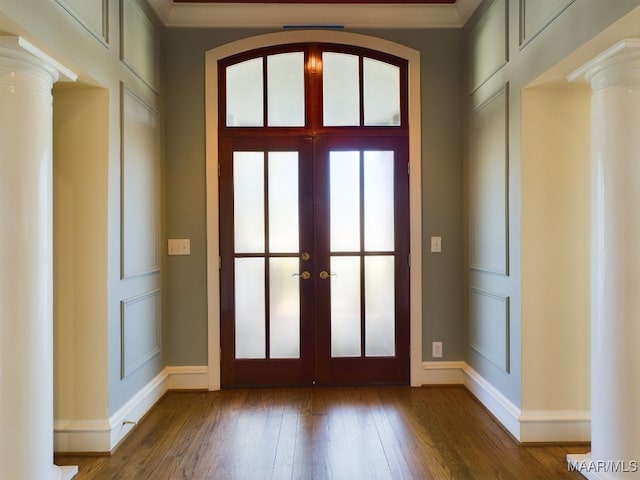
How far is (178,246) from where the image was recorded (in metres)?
3.07

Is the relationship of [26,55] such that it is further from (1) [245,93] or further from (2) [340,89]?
(2) [340,89]

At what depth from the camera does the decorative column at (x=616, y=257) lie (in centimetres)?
172

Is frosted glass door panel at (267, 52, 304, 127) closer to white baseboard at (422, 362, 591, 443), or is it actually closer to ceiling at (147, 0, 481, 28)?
ceiling at (147, 0, 481, 28)

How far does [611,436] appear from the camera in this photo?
1.81 m

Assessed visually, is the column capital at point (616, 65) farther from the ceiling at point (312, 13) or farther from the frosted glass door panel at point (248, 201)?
the frosted glass door panel at point (248, 201)

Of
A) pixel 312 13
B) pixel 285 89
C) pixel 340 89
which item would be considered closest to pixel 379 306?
pixel 340 89

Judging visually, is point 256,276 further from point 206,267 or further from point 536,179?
point 536,179

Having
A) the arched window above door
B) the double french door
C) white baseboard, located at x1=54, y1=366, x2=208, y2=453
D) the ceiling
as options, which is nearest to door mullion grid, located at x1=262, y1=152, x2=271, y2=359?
the double french door

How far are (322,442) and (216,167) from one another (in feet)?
6.70

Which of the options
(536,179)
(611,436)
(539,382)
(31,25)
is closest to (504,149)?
(536,179)

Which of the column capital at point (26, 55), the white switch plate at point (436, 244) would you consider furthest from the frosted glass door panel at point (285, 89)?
the column capital at point (26, 55)

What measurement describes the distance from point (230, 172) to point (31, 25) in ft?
5.22

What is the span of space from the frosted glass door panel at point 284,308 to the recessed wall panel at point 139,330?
829 millimetres

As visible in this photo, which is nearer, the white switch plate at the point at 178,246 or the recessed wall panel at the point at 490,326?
the recessed wall panel at the point at 490,326
